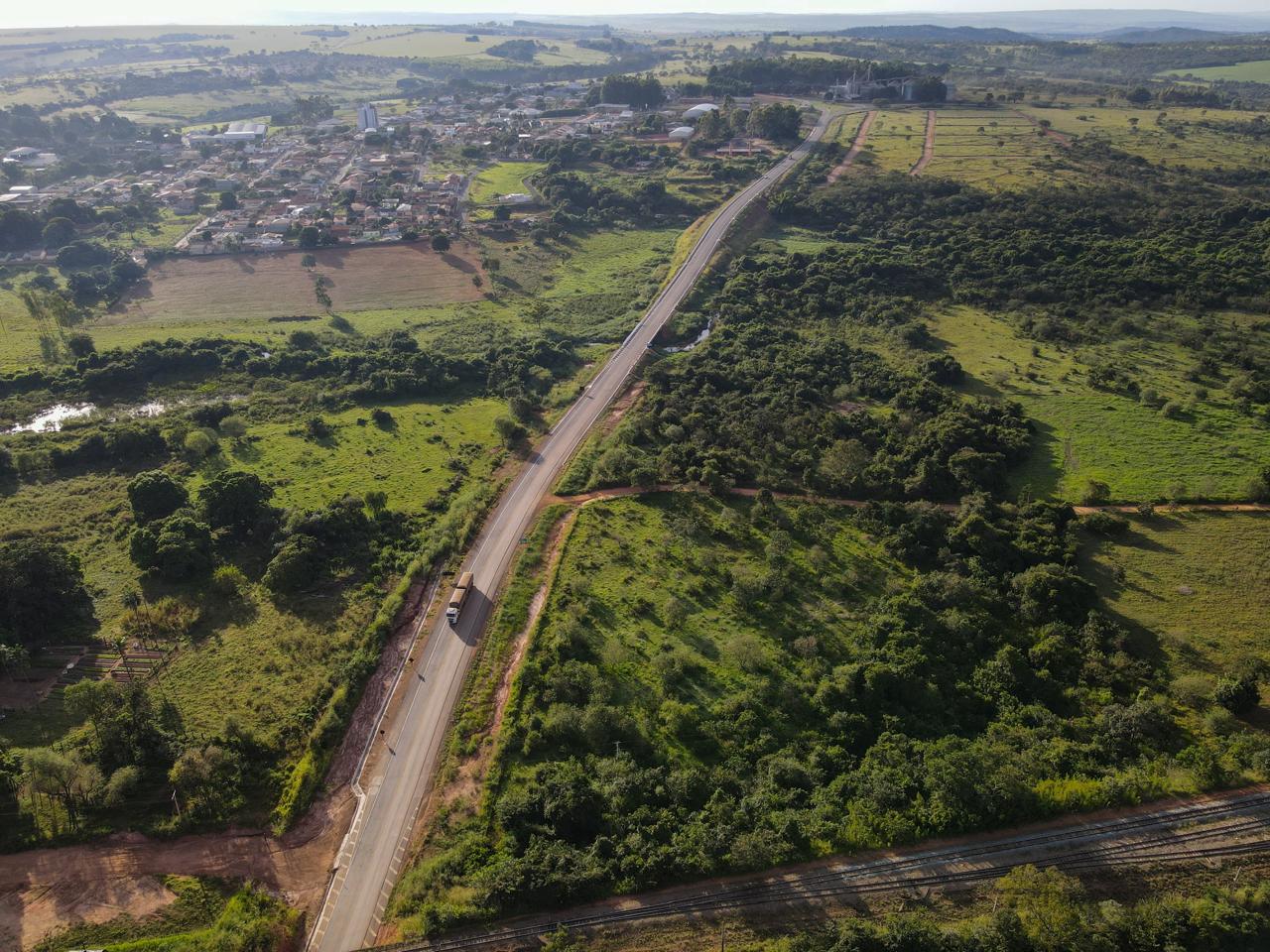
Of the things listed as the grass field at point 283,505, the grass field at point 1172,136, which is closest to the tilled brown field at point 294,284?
the grass field at point 283,505

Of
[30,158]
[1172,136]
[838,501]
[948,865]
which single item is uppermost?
[1172,136]

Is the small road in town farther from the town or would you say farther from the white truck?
the town

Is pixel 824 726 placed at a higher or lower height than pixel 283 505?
lower

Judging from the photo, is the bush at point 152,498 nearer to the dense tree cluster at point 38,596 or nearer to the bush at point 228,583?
the dense tree cluster at point 38,596

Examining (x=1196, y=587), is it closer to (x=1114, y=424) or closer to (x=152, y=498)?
(x=1114, y=424)

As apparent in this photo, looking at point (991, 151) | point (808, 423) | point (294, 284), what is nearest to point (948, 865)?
point (808, 423)

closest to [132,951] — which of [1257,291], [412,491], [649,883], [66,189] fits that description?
[649,883]

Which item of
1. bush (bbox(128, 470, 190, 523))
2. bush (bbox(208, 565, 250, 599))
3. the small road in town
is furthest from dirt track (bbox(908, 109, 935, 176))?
bush (bbox(208, 565, 250, 599))
